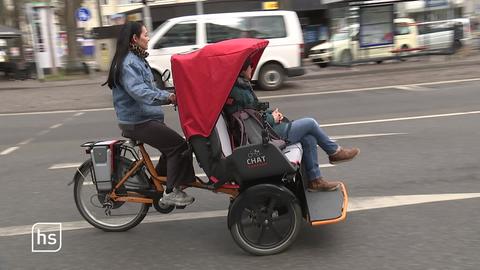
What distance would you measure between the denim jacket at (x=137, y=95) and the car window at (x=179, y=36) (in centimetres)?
1021

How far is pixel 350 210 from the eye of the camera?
4844 mm

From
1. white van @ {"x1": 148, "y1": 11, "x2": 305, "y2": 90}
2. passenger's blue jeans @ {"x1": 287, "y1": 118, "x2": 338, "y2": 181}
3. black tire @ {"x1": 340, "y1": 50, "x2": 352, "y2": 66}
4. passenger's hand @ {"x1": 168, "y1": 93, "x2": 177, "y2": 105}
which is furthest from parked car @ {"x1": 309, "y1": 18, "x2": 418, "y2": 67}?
passenger's hand @ {"x1": 168, "y1": 93, "x2": 177, "y2": 105}

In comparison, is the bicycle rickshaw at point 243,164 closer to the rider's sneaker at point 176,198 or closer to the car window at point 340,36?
the rider's sneaker at point 176,198

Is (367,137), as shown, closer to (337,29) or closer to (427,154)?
(427,154)

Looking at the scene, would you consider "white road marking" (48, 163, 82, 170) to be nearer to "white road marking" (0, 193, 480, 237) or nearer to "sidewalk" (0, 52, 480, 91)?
"white road marking" (0, 193, 480, 237)

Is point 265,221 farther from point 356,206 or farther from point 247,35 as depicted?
point 247,35

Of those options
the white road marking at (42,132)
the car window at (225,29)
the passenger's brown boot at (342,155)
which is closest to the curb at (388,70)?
the car window at (225,29)

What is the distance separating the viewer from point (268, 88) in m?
14.7

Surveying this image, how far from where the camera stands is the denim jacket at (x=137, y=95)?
13.4 ft

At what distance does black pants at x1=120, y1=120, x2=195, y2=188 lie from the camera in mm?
4281

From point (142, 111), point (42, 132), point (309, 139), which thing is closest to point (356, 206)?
point (309, 139)

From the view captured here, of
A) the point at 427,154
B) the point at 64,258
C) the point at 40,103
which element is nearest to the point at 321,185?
the point at 64,258

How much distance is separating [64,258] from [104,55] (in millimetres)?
22367

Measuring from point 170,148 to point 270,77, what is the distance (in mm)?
10620
